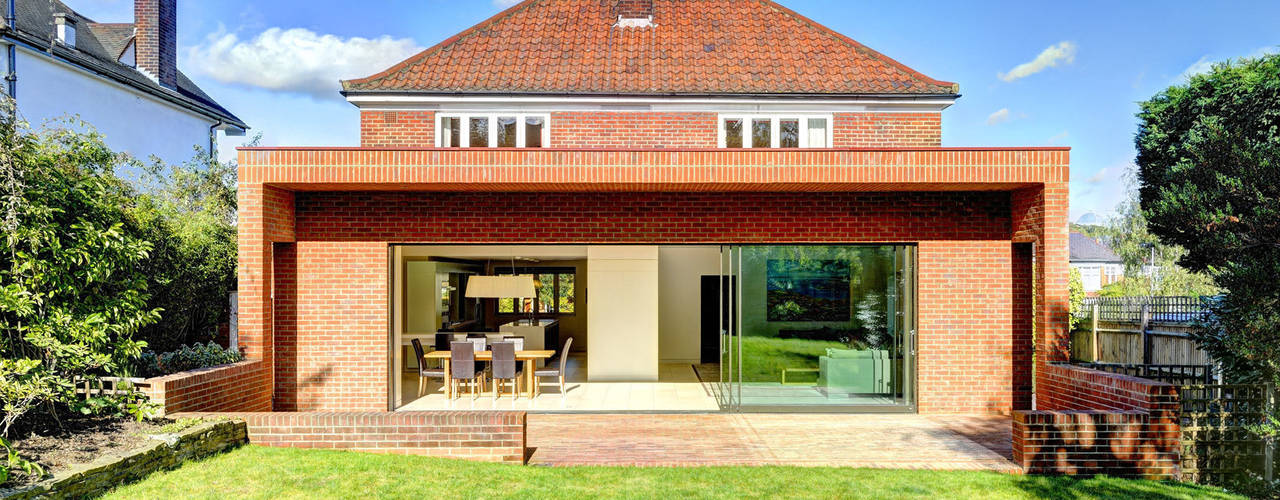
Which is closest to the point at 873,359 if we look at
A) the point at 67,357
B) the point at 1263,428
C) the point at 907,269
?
the point at 907,269

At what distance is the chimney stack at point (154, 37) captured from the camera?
2291cm

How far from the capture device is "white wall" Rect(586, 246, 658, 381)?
1461cm

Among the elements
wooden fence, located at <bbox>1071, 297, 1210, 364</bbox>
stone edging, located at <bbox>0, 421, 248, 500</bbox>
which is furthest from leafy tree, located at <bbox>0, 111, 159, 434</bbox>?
wooden fence, located at <bbox>1071, 297, 1210, 364</bbox>

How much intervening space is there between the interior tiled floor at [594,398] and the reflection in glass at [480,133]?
4.23m

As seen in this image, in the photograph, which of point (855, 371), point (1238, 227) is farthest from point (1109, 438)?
point (855, 371)

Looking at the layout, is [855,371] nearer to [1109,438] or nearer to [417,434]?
[1109,438]

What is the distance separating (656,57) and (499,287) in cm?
555

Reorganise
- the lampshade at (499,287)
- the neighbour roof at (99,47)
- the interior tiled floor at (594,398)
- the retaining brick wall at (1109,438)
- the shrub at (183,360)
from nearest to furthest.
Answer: the retaining brick wall at (1109,438) → the shrub at (183,360) → the interior tiled floor at (594,398) → the lampshade at (499,287) → the neighbour roof at (99,47)

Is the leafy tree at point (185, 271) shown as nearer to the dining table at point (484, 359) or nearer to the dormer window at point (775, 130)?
the dining table at point (484, 359)

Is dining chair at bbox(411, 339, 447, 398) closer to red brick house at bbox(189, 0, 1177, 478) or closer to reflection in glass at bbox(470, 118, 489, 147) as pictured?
red brick house at bbox(189, 0, 1177, 478)

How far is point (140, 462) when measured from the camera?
19.5ft

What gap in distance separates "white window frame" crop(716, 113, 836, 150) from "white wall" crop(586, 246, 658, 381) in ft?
9.14

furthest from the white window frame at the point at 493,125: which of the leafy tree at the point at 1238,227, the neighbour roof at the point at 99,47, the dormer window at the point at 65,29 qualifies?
the dormer window at the point at 65,29

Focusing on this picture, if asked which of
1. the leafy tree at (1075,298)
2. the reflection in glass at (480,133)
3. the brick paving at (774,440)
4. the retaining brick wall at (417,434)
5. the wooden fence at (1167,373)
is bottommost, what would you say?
the brick paving at (774,440)
